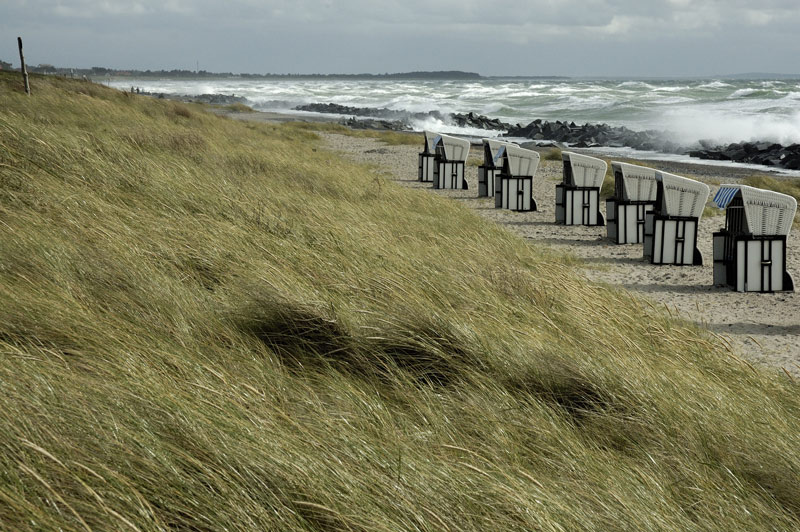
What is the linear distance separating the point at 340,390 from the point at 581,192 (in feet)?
28.2

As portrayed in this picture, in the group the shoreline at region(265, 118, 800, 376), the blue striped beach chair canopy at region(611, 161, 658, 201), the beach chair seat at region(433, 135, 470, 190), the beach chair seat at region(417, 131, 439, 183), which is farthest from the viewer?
the beach chair seat at region(417, 131, 439, 183)

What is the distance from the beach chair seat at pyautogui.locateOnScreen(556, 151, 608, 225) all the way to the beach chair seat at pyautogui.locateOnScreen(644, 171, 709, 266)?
9.04 feet

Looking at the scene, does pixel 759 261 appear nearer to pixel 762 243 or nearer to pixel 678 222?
pixel 762 243

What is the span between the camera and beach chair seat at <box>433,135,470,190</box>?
51.1 feet

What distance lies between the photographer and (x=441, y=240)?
614 centimetres

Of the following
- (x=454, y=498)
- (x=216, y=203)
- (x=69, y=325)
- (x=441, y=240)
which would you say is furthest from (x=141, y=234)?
(x=454, y=498)

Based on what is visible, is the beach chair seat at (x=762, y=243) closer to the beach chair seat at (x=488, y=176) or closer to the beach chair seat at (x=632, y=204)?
the beach chair seat at (x=632, y=204)

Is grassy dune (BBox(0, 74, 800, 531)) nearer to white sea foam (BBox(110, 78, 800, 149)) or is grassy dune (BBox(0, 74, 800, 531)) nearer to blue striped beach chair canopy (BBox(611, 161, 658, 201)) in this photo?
blue striped beach chair canopy (BBox(611, 161, 658, 201))

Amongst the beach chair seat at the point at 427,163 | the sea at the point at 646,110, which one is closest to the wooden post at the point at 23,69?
the beach chair seat at the point at 427,163

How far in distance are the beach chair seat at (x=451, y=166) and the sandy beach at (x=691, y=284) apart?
0.65 meters

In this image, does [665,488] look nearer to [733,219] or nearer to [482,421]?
[482,421]

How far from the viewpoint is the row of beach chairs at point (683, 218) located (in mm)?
7141

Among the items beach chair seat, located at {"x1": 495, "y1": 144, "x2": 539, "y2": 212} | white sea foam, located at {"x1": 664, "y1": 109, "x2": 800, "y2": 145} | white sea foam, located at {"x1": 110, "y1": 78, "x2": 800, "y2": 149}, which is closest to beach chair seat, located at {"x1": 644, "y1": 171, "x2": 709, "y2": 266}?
beach chair seat, located at {"x1": 495, "y1": 144, "x2": 539, "y2": 212}

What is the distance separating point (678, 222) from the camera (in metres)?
8.29
